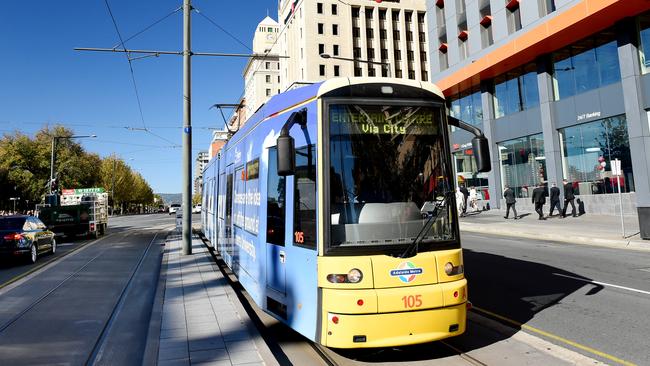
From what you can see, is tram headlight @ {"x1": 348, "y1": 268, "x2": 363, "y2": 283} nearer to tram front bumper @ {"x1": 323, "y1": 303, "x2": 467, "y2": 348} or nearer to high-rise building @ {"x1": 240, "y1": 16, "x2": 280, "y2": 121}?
tram front bumper @ {"x1": 323, "y1": 303, "x2": 467, "y2": 348}

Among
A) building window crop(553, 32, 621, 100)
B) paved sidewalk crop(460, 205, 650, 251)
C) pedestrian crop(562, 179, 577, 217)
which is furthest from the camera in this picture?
pedestrian crop(562, 179, 577, 217)

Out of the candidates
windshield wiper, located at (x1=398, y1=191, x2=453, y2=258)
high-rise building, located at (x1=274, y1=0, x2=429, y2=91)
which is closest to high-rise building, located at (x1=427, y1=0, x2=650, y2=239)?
windshield wiper, located at (x1=398, y1=191, x2=453, y2=258)

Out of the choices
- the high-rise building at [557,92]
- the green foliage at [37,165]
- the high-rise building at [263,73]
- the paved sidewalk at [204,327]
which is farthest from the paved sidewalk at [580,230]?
the high-rise building at [263,73]

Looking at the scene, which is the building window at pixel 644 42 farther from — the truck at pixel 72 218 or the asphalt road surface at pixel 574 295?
the truck at pixel 72 218

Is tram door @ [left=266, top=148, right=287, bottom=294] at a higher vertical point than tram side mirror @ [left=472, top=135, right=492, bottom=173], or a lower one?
lower

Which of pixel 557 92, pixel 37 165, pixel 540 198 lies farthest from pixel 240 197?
pixel 37 165

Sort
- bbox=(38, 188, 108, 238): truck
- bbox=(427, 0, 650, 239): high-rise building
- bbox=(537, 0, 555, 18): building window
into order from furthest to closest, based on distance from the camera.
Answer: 1. bbox=(537, 0, 555, 18): building window
2. bbox=(38, 188, 108, 238): truck
3. bbox=(427, 0, 650, 239): high-rise building

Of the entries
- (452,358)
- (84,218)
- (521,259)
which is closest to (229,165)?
(452,358)

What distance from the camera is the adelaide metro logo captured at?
172 inches

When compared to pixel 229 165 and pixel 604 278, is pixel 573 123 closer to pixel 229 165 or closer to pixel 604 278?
pixel 604 278

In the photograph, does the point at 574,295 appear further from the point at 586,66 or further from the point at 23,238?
the point at 586,66

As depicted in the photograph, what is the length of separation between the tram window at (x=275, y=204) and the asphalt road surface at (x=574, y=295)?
125 inches

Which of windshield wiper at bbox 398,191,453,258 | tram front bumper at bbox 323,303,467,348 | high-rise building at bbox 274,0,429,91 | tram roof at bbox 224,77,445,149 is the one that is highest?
high-rise building at bbox 274,0,429,91

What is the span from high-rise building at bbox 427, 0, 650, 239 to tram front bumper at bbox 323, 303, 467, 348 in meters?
12.4
